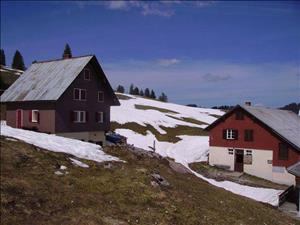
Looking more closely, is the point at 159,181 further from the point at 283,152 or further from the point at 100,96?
the point at 283,152

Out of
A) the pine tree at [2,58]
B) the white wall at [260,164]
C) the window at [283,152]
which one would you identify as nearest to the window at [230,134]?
the white wall at [260,164]

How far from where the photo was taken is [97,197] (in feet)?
68.1

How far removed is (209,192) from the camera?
2780 cm

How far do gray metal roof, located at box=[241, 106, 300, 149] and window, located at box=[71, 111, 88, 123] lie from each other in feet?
72.9

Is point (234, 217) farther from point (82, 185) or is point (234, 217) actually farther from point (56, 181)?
point (56, 181)

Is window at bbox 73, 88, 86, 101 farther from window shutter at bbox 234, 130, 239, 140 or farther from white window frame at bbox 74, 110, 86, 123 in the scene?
window shutter at bbox 234, 130, 239, 140

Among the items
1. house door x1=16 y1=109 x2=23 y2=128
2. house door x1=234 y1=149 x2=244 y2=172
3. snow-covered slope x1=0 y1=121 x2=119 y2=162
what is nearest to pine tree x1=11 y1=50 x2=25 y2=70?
house door x1=16 y1=109 x2=23 y2=128

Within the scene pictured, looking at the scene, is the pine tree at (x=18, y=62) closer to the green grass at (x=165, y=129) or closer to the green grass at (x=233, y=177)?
the green grass at (x=165, y=129)

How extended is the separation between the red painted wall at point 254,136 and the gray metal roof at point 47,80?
22.1 metres

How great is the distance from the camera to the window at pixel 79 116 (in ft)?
152

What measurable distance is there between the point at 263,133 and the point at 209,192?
89.3 feet

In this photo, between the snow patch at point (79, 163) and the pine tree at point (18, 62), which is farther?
the pine tree at point (18, 62)

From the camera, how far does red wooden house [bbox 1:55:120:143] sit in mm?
45125

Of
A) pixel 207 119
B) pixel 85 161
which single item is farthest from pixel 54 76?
pixel 207 119
